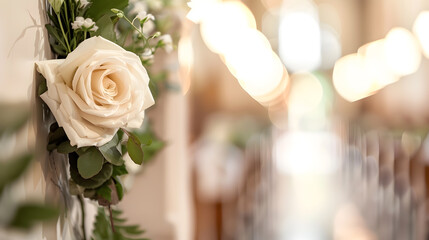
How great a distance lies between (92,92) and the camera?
0.71m

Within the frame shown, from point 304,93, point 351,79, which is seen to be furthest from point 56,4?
point 304,93

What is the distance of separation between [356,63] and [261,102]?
2359 mm

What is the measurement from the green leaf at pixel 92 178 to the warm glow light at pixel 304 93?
11.1 metres

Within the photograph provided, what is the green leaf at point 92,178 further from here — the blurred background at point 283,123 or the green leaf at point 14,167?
the green leaf at point 14,167

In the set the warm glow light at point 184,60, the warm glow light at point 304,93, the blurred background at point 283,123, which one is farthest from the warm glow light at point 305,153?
the warm glow light at point 184,60

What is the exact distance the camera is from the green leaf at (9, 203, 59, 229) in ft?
1.11

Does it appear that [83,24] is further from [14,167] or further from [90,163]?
[14,167]

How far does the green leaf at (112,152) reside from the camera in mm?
754

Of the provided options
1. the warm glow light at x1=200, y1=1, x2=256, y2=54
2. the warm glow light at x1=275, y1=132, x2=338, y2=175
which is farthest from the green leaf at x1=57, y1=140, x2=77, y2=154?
the warm glow light at x1=275, y1=132, x2=338, y2=175

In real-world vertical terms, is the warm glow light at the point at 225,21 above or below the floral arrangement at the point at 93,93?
below

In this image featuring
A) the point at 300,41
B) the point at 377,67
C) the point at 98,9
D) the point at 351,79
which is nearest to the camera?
the point at 98,9

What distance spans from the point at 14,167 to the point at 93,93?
0.41 metres

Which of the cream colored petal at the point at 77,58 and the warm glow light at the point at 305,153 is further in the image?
the warm glow light at the point at 305,153

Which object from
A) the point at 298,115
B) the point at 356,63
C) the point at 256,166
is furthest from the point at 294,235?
the point at 298,115
